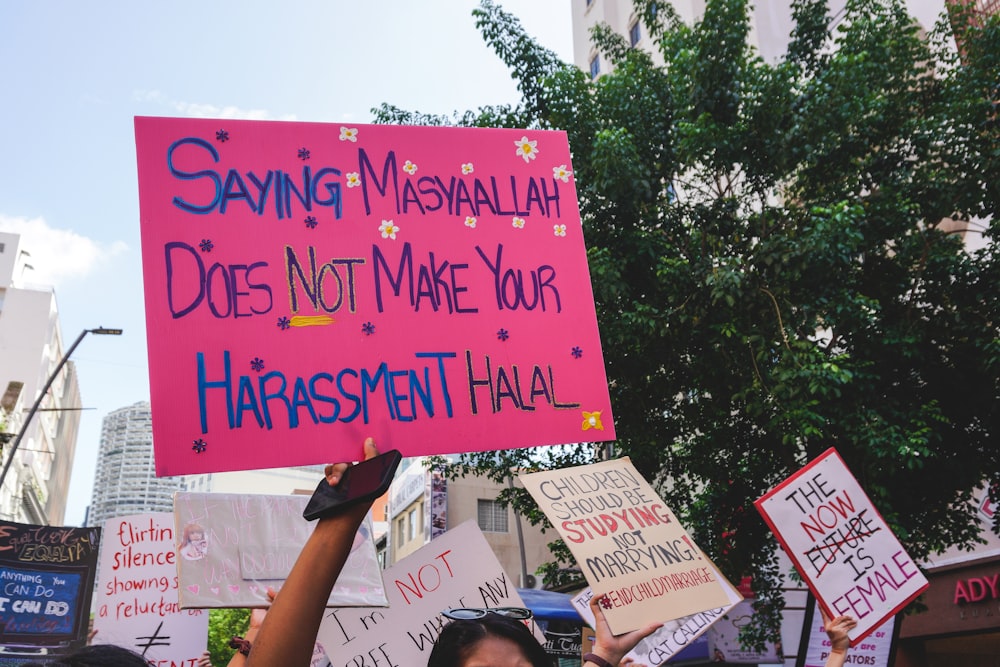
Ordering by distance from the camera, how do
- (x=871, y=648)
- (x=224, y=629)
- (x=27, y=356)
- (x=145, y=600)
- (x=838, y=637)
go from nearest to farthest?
(x=838, y=637) → (x=145, y=600) → (x=871, y=648) → (x=224, y=629) → (x=27, y=356)

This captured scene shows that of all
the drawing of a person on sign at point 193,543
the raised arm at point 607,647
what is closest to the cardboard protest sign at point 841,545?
the raised arm at point 607,647

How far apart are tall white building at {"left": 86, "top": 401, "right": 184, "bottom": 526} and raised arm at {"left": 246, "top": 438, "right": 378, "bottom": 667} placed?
13769 centimetres

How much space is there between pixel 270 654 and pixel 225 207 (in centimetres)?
189

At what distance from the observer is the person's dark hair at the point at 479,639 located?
214cm

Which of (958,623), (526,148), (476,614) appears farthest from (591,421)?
(958,623)

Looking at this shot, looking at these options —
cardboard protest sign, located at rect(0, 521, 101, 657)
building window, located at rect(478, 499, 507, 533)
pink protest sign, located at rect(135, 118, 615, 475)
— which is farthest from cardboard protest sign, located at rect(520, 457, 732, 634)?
building window, located at rect(478, 499, 507, 533)

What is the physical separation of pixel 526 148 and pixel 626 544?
202 cm

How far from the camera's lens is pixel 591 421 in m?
2.94

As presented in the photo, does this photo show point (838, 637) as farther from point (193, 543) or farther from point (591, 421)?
point (193, 543)

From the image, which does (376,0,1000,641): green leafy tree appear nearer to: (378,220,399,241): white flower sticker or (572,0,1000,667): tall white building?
(572,0,1000,667): tall white building

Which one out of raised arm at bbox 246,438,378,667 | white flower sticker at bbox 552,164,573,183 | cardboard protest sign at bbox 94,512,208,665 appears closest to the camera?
raised arm at bbox 246,438,378,667

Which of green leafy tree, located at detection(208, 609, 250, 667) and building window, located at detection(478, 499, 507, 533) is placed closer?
green leafy tree, located at detection(208, 609, 250, 667)

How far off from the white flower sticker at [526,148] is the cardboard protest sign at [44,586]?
185 inches

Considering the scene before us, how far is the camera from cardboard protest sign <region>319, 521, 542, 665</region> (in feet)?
14.4
